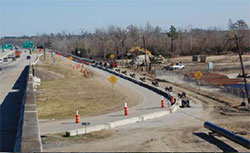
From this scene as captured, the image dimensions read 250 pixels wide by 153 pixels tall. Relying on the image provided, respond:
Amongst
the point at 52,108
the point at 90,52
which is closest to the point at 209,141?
the point at 52,108

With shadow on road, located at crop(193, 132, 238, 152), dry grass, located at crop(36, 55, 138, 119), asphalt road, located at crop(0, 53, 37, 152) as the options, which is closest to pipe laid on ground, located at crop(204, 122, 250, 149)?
shadow on road, located at crop(193, 132, 238, 152)

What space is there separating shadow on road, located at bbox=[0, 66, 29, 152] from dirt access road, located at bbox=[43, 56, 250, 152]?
2567 mm

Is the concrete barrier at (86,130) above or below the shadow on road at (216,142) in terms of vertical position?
above

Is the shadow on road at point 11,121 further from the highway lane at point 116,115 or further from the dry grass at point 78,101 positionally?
the dry grass at point 78,101

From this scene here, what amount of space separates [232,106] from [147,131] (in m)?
12.4

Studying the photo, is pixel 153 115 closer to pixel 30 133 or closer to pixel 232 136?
pixel 232 136

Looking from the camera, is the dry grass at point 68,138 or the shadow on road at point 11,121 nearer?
the dry grass at point 68,138

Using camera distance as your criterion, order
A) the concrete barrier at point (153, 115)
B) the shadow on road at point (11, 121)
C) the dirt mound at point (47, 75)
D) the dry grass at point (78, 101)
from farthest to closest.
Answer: the dirt mound at point (47, 75), the dry grass at point (78, 101), the concrete barrier at point (153, 115), the shadow on road at point (11, 121)

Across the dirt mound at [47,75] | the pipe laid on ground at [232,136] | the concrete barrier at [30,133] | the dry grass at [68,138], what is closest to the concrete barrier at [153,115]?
the dry grass at [68,138]

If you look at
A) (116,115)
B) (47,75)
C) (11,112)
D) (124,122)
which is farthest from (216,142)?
(47,75)

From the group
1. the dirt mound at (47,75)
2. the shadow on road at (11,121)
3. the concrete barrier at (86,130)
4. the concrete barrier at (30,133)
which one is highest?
the dirt mound at (47,75)

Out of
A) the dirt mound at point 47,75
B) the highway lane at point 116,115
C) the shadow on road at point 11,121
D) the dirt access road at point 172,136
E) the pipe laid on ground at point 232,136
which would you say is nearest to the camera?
the pipe laid on ground at point 232,136

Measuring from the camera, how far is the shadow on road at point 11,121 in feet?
58.9

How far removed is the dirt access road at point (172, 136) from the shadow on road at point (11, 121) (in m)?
2.57
